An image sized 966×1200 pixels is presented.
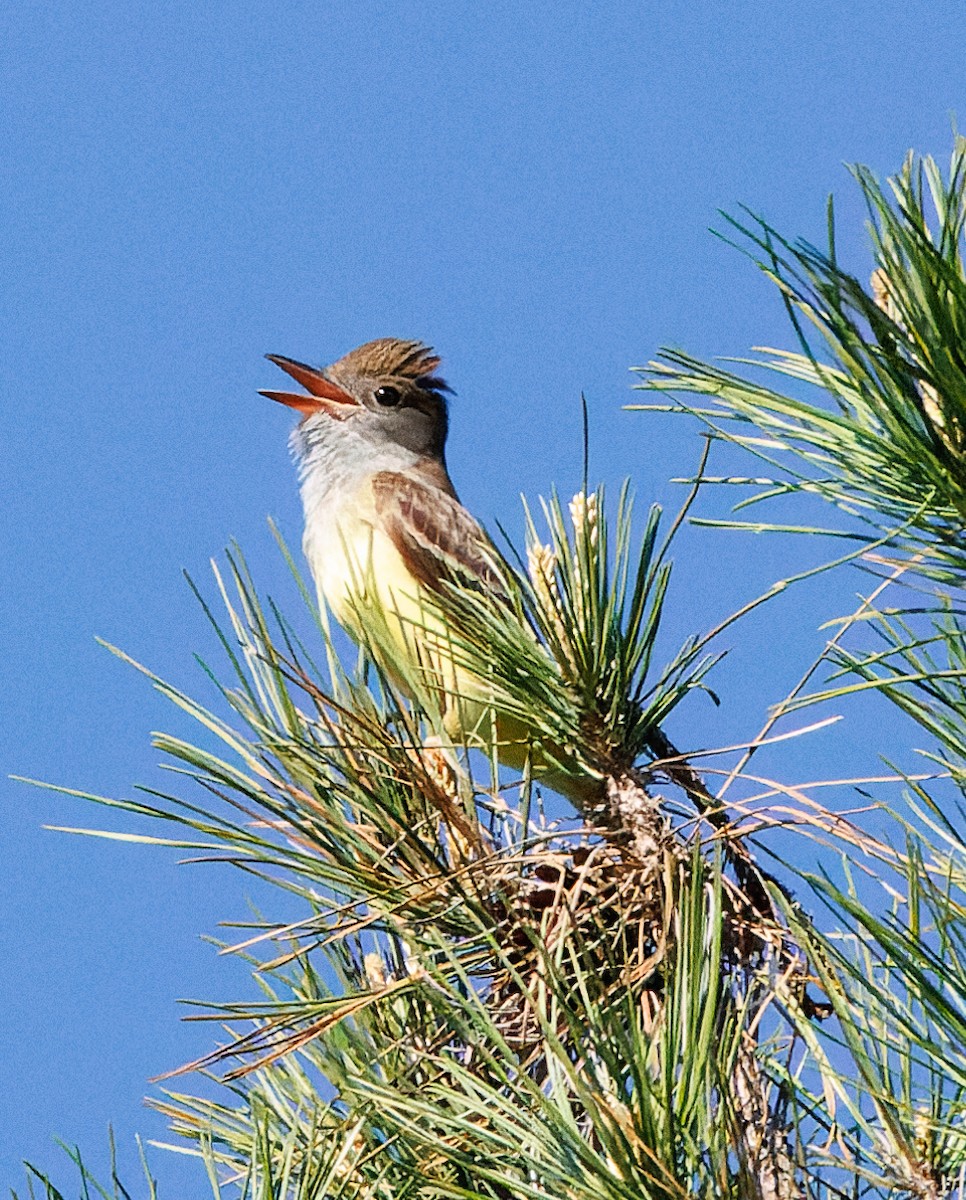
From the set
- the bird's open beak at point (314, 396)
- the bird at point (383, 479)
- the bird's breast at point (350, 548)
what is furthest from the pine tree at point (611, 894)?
the bird's open beak at point (314, 396)

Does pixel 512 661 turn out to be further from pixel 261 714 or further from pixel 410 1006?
pixel 410 1006

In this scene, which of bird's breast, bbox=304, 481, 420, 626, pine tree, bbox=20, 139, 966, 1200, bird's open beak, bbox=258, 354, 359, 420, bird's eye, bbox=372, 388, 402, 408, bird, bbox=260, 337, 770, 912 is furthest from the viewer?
bird's eye, bbox=372, 388, 402, 408

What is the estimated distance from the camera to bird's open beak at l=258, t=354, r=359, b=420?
5.79 m

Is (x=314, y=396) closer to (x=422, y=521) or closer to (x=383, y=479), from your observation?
(x=383, y=479)

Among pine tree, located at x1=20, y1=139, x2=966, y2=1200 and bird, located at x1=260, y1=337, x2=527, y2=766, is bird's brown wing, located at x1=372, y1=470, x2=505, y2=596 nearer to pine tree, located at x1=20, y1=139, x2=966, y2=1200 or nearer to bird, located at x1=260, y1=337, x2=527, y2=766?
bird, located at x1=260, y1=337, x2=527, y2=766

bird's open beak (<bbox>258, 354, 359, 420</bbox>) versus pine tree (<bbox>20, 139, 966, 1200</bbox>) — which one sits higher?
bird's open beak (<bbox>258, 354, 359, 420</bbox>)

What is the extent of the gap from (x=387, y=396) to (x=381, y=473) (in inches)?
32.4

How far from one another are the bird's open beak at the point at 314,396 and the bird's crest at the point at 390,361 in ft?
0.66

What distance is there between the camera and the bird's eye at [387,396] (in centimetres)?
627

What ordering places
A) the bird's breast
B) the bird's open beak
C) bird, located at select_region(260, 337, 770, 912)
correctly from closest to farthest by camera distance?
bird, located at select_region(260, 337, 770, 912), the bird's breast, the bird's open beak

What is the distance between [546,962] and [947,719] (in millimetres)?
675

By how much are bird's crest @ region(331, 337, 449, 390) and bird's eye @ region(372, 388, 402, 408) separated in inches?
3.0

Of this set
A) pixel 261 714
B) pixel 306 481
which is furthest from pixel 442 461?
pixel 261 714

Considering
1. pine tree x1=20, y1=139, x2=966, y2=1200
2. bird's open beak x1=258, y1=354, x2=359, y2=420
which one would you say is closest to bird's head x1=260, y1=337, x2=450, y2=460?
bird's open beak x1=258, y1=354, x2=359, y2=420
